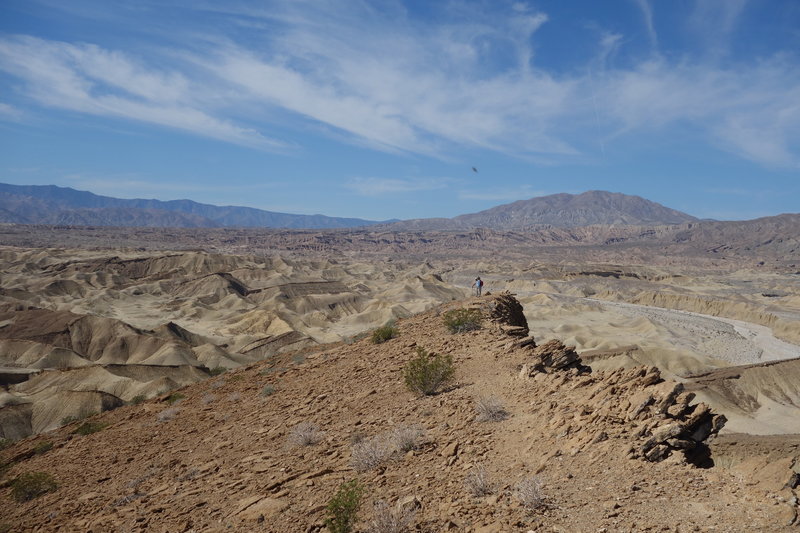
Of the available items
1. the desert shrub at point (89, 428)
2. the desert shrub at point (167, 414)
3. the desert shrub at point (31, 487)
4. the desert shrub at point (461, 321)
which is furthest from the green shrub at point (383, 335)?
the desert shrub at point (31, 487)

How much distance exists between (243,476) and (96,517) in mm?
2289

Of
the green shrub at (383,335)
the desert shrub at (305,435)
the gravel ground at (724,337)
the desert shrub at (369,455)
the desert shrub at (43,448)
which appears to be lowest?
the gravel ground at (724,337)

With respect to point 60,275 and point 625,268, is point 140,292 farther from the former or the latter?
point 625,268

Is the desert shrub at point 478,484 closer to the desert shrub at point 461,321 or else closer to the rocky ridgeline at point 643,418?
the rocky ridgeline at point 643,418

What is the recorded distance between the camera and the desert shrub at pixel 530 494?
5.03 meters

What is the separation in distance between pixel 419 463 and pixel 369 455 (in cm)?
77

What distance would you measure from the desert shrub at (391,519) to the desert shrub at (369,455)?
1351 millimetres

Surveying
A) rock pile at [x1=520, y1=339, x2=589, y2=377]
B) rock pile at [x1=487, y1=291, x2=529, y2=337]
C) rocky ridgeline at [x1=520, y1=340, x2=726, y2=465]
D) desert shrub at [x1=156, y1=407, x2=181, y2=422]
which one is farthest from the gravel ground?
desert shrub at [x1=156, y1=407, x2=181, y2=422]

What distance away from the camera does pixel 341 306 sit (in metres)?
80.2

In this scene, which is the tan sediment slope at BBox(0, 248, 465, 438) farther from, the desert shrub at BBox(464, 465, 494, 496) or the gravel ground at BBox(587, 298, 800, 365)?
the gravel ground at BBox(587, 298, 800, 365)

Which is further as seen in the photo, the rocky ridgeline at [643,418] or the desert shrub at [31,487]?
the desert shrub at [31,487]

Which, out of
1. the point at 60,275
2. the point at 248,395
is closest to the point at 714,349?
the point at 248,395

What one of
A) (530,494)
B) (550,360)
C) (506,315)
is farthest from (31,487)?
(506,315)

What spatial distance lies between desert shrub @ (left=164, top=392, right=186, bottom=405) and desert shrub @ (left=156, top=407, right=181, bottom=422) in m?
1.44
